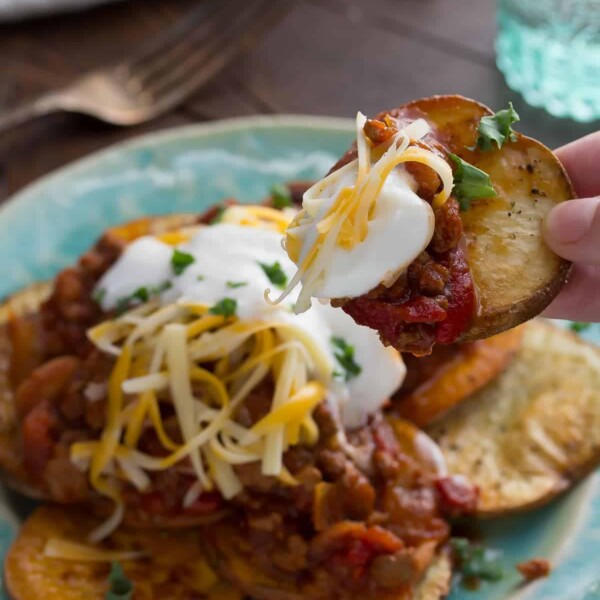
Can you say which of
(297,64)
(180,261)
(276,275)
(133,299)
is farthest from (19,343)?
(297,64)

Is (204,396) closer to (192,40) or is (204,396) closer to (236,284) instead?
(236,284)

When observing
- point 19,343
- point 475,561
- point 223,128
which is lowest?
point 475,561

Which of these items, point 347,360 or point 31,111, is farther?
point 31,111

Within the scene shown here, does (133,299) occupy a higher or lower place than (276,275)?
lower

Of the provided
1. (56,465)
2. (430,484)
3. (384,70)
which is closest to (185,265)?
(56,465)

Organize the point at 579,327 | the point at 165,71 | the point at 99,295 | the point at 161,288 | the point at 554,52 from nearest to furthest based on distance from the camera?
the point at 161,288, the point at 99,295, the point at 579,327, the point at 554,52, the point at 165,71

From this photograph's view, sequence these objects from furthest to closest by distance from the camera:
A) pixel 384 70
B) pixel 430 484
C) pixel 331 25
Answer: pixel 331 25 → pixel 384 70 → pixel 430 484

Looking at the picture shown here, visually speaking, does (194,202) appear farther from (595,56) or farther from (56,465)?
(595,56)
